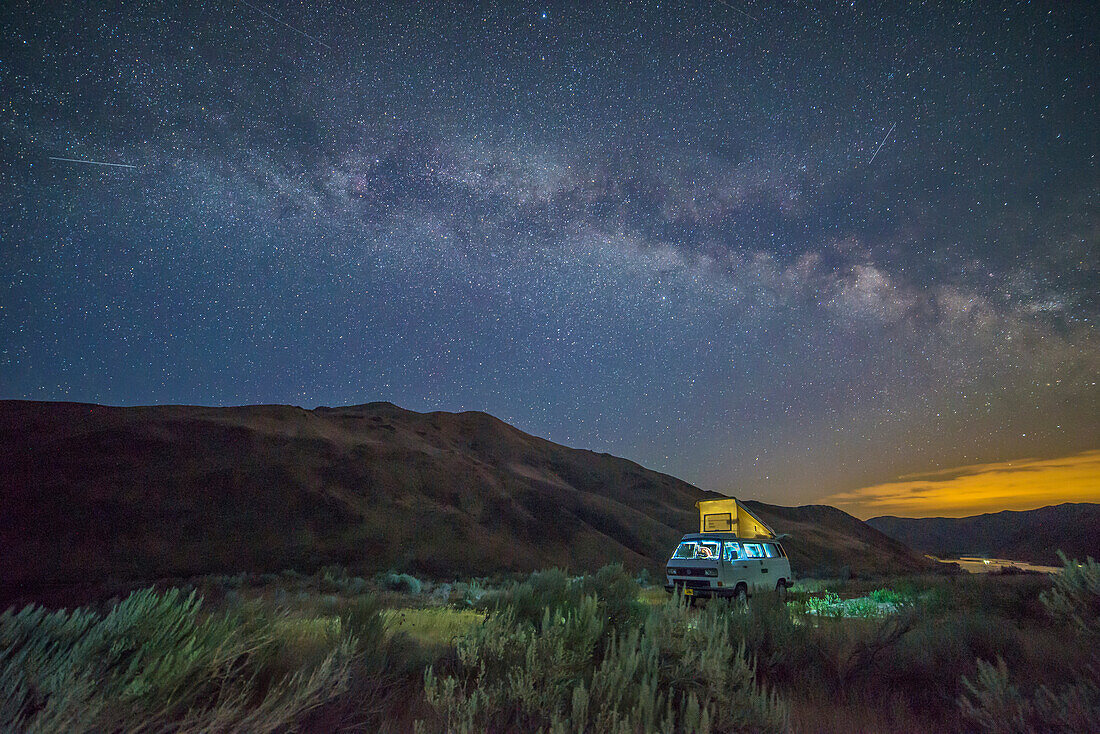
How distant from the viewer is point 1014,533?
80.4 metres

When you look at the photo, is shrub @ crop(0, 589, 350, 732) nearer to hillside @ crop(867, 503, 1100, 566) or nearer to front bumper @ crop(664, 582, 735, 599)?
front bumper @ crop(664, 582, 735, 599)

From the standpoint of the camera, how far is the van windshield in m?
13.7

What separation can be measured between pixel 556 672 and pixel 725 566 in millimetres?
10124

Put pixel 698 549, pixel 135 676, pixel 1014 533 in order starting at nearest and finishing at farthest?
pixel 135 676, pixel 698 549, pixel 1014 533

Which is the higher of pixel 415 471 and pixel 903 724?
pixel 415 471

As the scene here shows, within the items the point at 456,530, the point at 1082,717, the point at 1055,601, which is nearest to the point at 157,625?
the point at 1082,717

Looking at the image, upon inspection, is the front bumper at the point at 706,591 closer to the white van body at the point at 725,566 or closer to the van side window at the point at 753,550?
the white van body at the point at 725,566

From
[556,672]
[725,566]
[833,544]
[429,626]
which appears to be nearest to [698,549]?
[725,566]

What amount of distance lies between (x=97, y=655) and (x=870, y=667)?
6.76 metres

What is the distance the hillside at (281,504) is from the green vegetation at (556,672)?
26.3m

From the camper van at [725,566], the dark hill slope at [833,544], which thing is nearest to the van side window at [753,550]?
the camper van at [725,566]

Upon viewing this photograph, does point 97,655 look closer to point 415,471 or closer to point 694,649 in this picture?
point 694,649

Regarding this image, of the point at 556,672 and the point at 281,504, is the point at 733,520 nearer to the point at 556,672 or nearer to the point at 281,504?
the point at 556,672

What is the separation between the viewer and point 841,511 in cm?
7088
